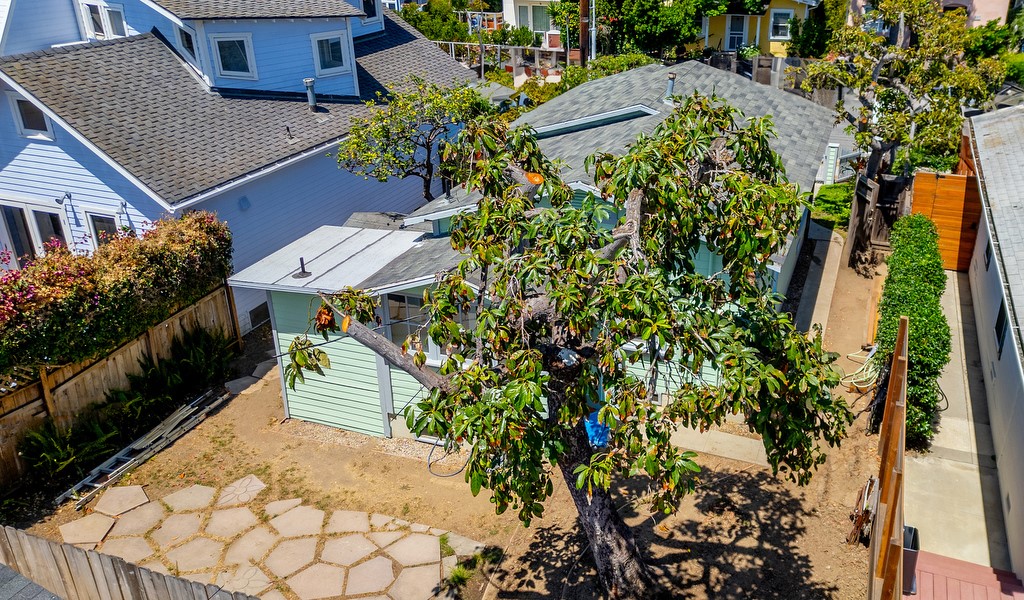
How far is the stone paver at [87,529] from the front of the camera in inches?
434

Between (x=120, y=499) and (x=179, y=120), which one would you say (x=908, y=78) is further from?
(x=120, y=499)

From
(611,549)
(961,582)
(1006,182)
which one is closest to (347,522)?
(611,549)

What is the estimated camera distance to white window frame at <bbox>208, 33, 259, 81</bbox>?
758 inches

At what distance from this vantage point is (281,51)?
67.7ft

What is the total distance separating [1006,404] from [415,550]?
28.8ft

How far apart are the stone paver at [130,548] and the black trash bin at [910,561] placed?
961 centimetres

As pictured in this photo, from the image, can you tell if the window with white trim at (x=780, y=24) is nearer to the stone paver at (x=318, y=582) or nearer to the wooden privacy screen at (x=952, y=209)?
the wooden privacy screen at (x=952, y=209)

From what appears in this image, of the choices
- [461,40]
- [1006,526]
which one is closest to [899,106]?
[1006,526]

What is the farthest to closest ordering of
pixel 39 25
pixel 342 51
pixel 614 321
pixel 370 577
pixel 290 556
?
pixel 342 51 → pixel 39 25 → pixel 290 556 → pixel 370 577 → pixel 614 321

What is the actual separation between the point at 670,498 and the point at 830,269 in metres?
13.8

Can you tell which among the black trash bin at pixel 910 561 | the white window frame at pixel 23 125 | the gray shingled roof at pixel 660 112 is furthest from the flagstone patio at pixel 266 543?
the white window frame at pixel 23 125

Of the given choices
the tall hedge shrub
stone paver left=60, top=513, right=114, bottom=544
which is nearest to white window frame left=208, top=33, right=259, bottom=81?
stone paver left=60, top=513, right=114, bottom=544

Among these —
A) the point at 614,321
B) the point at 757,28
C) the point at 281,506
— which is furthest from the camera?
the point at 757,28

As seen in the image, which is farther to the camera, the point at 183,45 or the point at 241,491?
the point at 183,45
